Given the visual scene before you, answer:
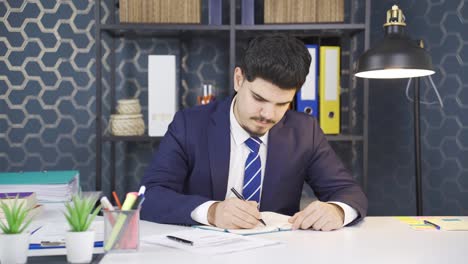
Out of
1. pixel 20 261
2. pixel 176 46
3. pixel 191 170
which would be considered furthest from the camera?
pixel 176 46

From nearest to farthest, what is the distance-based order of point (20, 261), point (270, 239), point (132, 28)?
point (20, 261) < point (270, 239) < point (132, 28)

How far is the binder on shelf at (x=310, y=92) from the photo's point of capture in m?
2.78

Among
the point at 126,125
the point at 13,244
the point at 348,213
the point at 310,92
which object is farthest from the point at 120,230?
the point at 310,92

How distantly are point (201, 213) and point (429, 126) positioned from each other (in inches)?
69.1

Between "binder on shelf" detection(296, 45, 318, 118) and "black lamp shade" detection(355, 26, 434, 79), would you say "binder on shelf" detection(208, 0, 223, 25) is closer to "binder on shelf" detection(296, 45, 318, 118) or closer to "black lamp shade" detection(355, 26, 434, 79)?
"binder on shelf" detection(296, 45, 318, 118)

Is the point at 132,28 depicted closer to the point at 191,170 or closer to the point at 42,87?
the point at 42,87

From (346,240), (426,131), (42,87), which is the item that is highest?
(42,87)

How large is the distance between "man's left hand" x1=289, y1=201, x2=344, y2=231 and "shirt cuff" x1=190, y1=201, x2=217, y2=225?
246mm

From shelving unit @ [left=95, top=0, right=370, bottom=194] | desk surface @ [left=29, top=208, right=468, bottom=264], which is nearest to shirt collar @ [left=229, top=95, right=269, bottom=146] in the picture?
desk surface @ [left=29, top=208, right=468, bottom=264]

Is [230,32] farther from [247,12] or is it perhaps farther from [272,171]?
[272,171]

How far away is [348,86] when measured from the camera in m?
3.09

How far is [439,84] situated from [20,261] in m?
2.40

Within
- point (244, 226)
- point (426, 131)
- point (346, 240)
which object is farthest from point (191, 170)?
point (426, 131)

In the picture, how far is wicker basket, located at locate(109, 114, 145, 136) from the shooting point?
281 cm
